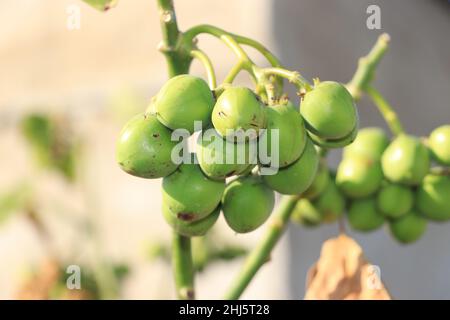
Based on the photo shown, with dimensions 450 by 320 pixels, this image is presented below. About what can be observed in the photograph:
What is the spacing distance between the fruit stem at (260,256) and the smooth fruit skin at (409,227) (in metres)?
0.15

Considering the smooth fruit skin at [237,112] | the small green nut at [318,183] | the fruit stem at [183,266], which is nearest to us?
the smooth fruit skin at [237,112]

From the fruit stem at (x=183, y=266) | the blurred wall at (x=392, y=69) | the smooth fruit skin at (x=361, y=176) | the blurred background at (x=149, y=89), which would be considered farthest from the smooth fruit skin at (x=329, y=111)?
the blurred wall at (x=392, y=69)

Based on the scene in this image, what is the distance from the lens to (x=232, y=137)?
0.49 meters

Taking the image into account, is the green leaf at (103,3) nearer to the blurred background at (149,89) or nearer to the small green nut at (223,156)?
the small green nut at (223,156)

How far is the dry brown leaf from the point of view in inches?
25.6

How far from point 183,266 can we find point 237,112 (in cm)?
16

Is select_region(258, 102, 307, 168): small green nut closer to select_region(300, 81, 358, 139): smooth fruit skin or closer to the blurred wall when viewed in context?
select_region(300, 81, 358, 139): smooth fruit skin

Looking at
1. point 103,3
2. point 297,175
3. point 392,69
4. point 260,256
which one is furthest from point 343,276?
point 392,69

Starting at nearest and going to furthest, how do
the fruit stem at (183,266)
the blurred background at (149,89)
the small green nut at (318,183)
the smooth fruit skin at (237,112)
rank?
the smooth fruit skin at (237,112), the fruit stem at (183,266), the small green nut at (318,183), the blurred background at (149,89)

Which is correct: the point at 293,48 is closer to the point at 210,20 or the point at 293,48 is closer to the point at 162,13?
the point at 210,20

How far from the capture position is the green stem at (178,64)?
0.51 metres
